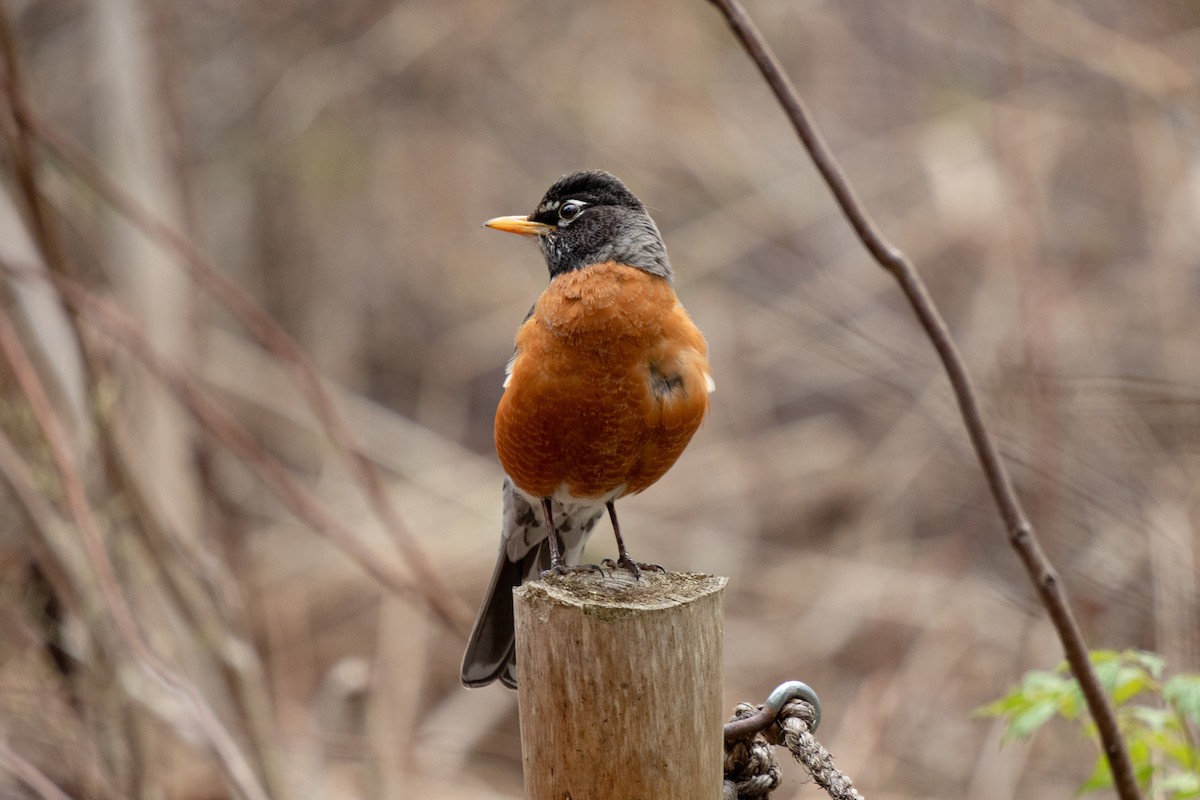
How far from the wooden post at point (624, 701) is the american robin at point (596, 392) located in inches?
29.3

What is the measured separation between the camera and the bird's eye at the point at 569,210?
3197 millimetres

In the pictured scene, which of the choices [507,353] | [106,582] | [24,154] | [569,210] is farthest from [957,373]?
[507,353]

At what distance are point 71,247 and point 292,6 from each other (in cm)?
198

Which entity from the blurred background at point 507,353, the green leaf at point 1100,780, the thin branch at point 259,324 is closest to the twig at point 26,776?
the blurred background at point 507,353

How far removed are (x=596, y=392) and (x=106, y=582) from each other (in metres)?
1.57

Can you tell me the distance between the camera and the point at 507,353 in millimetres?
8148

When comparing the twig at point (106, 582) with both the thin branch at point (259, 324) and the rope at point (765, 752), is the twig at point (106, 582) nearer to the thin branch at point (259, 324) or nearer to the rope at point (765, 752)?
the thin branch at point (259, 324)

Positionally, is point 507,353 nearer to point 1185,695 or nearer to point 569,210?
point 569,210

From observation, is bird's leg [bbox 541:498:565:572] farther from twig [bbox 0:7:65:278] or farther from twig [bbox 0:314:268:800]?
twig [bbox 0:7:65:278]

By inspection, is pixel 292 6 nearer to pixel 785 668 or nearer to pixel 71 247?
pixel 71 247

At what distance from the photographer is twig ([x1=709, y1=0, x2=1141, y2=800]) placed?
1.81 meters

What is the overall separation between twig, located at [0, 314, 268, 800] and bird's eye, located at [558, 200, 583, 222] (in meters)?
1.53

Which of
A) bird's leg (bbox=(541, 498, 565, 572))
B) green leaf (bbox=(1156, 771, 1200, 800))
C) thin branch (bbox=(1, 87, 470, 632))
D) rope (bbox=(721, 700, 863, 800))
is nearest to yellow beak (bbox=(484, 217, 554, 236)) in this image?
bird's leg (bbox=(541, 498, 565, 572))

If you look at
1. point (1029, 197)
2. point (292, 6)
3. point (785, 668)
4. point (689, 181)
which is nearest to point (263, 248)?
point (292, 6)
